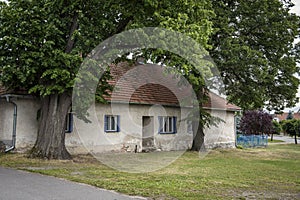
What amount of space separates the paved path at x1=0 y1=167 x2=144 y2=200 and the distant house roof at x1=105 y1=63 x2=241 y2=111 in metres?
9.20

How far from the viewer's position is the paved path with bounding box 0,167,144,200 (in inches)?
282

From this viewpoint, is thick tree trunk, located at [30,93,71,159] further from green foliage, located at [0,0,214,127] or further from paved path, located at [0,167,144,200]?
paved path, located at [0,167,144,200]

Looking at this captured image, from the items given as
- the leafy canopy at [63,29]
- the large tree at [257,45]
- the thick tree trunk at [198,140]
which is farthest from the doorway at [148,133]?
Answer: the leafy canopy at [63,29]

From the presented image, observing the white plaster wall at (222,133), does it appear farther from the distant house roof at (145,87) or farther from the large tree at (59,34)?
the large tree at (59,34)

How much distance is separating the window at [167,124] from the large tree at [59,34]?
7678mm

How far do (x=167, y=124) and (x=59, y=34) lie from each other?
10.5 metres

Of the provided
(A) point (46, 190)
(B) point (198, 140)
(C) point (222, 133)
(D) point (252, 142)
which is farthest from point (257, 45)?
(A) point (46, 190)

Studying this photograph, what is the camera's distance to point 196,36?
470 inches

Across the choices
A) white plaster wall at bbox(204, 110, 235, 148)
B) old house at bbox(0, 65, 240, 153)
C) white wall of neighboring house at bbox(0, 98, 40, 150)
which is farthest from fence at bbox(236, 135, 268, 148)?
white wall of neighboring house at bbox(0, 98, 40, 150)

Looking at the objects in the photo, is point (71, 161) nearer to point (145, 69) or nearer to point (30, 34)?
point (30, 34)

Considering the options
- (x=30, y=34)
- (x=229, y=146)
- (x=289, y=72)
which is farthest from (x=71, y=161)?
(x=229, y=146)

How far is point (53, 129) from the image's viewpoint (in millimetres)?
13945

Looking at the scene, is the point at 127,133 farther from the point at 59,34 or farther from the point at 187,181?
the point at 187,181

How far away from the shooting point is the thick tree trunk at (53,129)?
45.1 feet
